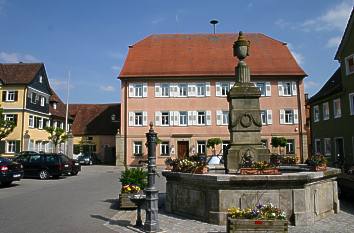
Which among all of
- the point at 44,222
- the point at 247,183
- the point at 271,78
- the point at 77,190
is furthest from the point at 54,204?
the point at 271,78

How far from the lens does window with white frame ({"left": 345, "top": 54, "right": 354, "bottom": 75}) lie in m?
28.3

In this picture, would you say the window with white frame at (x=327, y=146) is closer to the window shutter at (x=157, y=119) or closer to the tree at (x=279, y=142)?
the tree at (x=279, y=142)

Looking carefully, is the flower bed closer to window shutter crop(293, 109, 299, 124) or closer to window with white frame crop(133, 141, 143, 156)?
window with white frame crop(133, 141, 143, 156)

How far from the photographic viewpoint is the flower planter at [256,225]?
7145 mm

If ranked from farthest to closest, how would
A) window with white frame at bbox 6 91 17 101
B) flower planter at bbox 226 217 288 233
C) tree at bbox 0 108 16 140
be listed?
window with white frame at bbox 6 91 17 101, tree at bbox 0 108 16 140, flower planter at bbox 226 217 288 233

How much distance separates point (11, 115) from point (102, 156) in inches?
510

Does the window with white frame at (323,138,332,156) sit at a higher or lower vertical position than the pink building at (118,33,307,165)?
lower

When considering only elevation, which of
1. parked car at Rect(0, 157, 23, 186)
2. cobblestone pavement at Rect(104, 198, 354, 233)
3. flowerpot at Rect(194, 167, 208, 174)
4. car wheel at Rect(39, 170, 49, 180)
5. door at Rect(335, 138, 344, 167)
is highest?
door at Rect(335, 138, 344, 167)

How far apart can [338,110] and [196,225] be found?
83.1 ft

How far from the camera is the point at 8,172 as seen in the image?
1862 centimetres

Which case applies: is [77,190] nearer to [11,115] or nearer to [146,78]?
[146,78]

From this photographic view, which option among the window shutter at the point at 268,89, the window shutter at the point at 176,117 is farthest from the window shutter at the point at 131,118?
the window shutter at the point at 268,89

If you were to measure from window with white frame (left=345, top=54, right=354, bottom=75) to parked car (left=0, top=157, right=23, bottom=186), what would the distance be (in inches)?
930

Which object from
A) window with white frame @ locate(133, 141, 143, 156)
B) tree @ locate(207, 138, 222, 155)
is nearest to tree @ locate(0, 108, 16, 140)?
window with white frame @ locate(133, 141, 143, 156)
